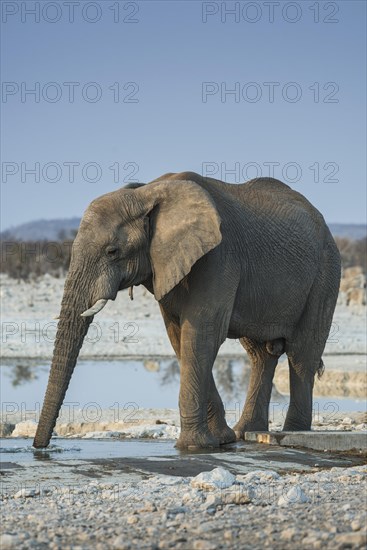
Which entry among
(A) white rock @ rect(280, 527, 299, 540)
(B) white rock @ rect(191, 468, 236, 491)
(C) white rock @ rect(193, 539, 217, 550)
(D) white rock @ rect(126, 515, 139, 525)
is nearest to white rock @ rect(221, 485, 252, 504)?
(B) white rock @ rect(191, 468, 236, 491)

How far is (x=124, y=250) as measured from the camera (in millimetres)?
9977

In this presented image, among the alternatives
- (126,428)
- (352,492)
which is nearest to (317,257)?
(126,428)

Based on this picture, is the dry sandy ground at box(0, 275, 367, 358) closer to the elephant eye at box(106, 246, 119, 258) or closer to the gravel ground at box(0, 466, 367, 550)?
the elephant eye at box(106, 246, 119, 258)

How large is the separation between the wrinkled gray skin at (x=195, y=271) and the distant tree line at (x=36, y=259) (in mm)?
38511

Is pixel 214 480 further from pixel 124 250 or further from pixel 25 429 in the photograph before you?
pixel 25 429

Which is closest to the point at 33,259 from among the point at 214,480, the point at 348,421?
the point at 348,421

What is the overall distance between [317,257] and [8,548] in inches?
255

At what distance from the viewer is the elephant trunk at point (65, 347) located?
9797 mm

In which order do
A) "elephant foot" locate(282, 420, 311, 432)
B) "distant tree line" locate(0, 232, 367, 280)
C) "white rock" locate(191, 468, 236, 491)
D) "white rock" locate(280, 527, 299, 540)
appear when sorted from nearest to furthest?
"white rock" locate(280, 527, 299, 540), "white rock" locate(191, 468, 236, 491), "elephant foot" locate(282, 420, 311, 432), "distant tree line" locate(0, 232, 367, 280)

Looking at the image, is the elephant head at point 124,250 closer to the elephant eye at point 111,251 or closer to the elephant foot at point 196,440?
the elephant eye at point 111,251

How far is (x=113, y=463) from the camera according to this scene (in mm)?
8875

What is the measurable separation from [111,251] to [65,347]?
2.88ft

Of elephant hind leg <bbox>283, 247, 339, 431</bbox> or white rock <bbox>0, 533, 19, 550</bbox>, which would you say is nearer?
white rock <bbox>0, 533, 19, 550</bbox>

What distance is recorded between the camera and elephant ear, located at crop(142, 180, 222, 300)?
9945 mm
